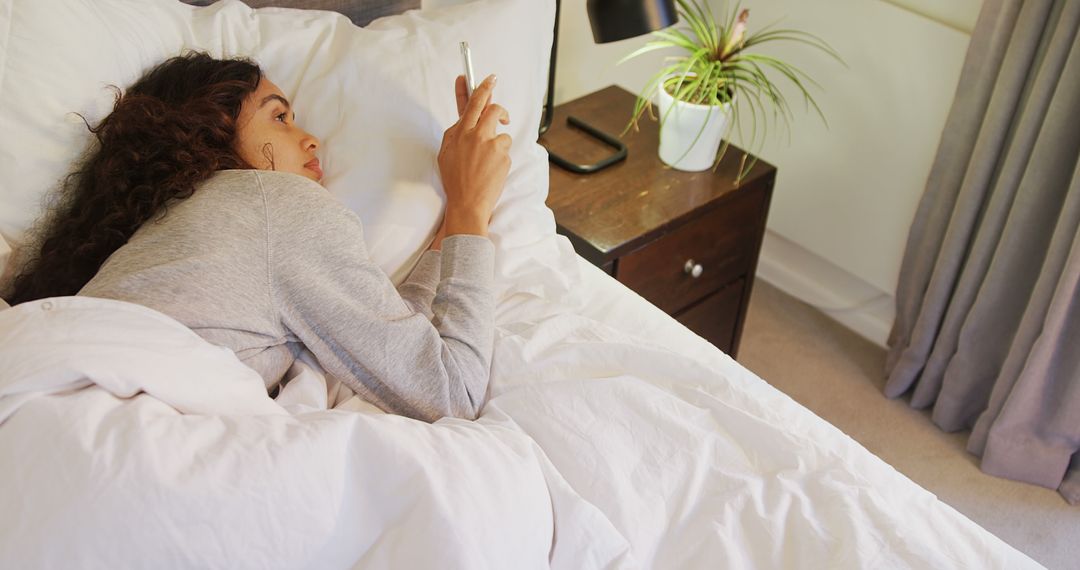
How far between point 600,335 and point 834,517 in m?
0.36

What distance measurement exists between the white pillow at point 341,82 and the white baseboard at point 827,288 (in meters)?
1.08

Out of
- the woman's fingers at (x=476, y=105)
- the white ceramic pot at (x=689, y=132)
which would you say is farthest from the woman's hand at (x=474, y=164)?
the white ceramic pot at (x=689, y=132)

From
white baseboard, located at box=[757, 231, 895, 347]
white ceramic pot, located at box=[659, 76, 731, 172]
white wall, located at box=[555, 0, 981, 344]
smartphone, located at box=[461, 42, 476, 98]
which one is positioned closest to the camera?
smartphone, located at box=[461, 42, 476, 98]

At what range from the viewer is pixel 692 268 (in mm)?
1754

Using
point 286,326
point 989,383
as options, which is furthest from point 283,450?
point 989,383

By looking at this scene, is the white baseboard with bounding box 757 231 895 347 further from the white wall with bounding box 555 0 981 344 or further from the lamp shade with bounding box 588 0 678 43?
the lamp shade with bounding box 588 0 678 43

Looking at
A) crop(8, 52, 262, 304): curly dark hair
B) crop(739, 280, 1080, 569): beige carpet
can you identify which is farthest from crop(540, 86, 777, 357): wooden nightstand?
crop(8, 52, 262, 304): curly dark hair

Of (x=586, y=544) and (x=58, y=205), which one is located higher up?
(x=58, y=205)

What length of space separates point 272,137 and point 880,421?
1.37 m

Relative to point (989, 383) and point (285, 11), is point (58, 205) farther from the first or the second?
point (989, 383)

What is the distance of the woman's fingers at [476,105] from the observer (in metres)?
1.30

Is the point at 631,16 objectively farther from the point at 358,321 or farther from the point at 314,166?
the point at 358,321

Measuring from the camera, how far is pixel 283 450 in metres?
0.88

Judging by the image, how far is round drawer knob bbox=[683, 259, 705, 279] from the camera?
1744 millimetres
